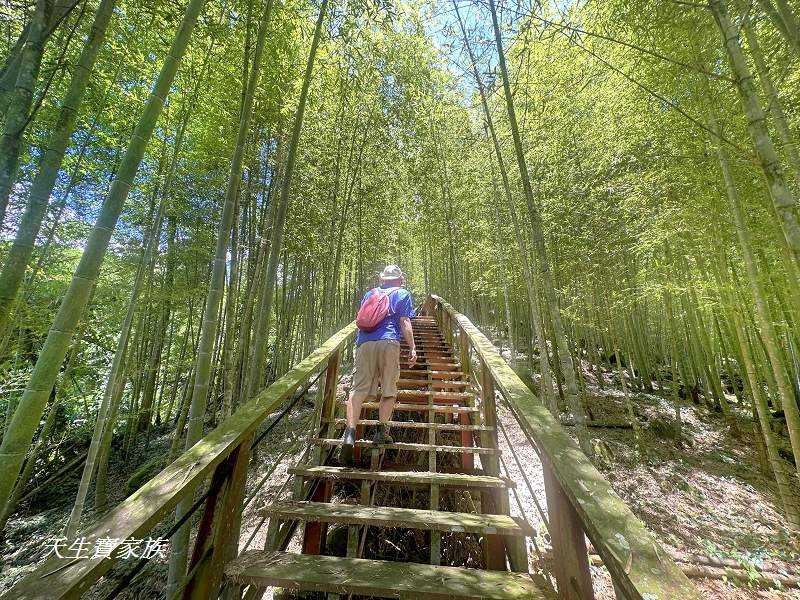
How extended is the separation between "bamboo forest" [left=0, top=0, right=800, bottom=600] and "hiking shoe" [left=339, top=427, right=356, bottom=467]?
0.02 m

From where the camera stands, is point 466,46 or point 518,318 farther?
point 518,318

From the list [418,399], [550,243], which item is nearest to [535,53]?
[550,243]

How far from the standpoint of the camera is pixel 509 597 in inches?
44.5

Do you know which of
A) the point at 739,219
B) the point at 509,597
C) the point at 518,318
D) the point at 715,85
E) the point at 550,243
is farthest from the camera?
the point at 518,318

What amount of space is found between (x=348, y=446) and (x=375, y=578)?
41.7 inches

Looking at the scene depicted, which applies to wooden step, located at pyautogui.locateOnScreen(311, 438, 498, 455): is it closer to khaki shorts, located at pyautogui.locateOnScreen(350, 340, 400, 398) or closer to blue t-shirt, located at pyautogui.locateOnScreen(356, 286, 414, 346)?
khaki shorts, located at pyautogui.locateOnScreen(350, 340, 400, 398)

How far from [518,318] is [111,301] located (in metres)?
10.3

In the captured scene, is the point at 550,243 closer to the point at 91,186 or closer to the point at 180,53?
the point at 180,53

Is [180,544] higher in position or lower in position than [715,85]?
lower

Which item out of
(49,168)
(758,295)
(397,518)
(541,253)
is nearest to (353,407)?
(397,518)

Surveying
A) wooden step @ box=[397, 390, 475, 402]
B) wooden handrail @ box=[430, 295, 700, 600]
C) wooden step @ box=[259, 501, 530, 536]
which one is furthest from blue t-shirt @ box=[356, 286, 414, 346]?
wooden handrail @ box=[430, 295, 700, 600]

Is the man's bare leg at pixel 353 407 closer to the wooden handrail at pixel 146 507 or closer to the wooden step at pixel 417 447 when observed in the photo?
the wooden step at pixel 417 447

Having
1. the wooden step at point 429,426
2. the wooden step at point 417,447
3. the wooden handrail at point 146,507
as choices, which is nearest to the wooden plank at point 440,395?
the wooden step at point 429,426

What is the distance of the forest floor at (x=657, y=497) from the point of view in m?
3.25
